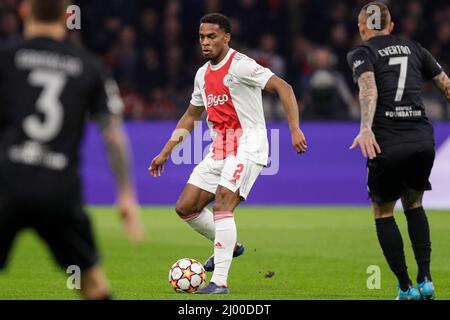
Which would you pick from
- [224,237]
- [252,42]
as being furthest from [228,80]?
[252,42]

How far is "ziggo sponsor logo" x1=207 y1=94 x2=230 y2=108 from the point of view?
8.71 meters

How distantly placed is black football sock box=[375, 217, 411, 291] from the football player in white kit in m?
1.10

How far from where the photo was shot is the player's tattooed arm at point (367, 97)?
7568mm

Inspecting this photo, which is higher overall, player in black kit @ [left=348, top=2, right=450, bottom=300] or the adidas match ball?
player in black kit @ [left=348, top=2, right=450, bottom=300]

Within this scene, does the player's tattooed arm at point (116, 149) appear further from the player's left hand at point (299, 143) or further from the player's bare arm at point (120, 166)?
the player's left hand at point (299, 143)

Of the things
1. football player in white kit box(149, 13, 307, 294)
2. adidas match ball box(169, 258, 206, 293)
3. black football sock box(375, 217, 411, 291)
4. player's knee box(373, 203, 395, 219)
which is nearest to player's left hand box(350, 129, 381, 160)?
player's knee box(373, 203, 395, 219)

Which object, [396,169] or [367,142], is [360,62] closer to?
[367,142]

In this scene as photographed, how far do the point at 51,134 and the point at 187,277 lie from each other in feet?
11.2

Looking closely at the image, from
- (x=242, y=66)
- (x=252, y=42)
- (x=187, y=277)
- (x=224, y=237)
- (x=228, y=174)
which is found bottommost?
(x=187, y=277)

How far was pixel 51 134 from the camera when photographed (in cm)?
507

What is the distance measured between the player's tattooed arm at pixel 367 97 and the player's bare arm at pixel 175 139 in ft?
6.18

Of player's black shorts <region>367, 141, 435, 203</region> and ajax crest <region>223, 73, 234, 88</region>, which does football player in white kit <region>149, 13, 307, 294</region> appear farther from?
player's black shorts <region>367, 141, 435, 203</region>

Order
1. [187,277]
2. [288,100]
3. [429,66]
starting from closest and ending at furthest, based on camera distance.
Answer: [429,66]
[187,277]
[288,100]

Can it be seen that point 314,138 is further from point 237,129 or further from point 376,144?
point 376,144
